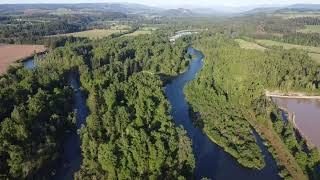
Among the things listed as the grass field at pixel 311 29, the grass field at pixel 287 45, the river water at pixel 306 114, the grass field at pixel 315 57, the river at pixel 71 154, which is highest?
the grass field at pixel 311 29

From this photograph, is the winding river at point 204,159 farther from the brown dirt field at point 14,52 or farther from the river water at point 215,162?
the brown dirt field at point 14,52

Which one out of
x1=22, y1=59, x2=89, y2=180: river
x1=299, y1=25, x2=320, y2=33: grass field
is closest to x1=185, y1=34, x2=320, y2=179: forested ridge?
x1=22, y1=59, x2=89, y2=180: river

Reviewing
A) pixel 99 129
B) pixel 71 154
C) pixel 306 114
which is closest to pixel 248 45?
pixel 306 114

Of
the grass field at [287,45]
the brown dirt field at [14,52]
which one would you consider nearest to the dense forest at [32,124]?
the brown dirt field at [14,52]

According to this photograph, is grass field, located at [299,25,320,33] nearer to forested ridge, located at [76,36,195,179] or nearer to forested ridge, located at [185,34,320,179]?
forested ridge, located at [185,34,320,179]

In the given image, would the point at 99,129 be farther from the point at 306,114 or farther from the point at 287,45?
the point at 287,45

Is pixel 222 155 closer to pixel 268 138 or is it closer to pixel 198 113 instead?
pixel 268 138
